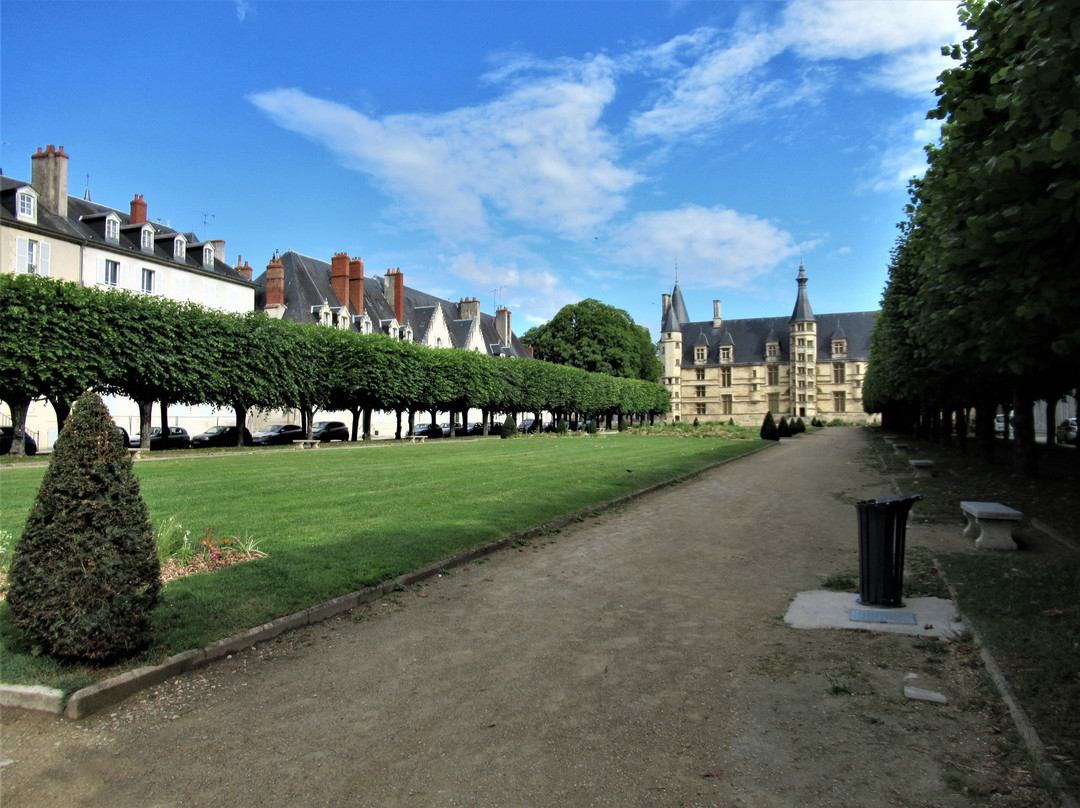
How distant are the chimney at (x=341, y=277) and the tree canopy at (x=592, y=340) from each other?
2774cm

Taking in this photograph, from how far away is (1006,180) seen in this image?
22.2ft

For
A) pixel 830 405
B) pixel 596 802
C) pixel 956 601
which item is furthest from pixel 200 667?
pixel 830 405

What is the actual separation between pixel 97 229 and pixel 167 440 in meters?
16.5

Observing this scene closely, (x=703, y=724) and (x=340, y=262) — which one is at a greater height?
(x=340, y=262)

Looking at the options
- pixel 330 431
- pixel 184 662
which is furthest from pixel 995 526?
pixel 330 431

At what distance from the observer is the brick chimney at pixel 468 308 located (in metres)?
78.8

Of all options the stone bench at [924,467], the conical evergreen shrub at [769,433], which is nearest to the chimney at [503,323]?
the conical evergreen shrub at [769,433]

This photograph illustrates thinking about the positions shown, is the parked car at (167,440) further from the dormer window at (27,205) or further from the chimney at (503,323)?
the chimney at (503,323)

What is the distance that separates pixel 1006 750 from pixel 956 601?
3.29 metres

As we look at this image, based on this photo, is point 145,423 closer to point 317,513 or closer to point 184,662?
point 317,513

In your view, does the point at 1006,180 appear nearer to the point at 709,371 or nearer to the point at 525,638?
the point at 525,638

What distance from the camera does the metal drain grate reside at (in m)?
6.36

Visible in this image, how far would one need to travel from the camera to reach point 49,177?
39844mm

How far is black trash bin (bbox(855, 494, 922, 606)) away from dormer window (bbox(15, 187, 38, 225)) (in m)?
43.5
